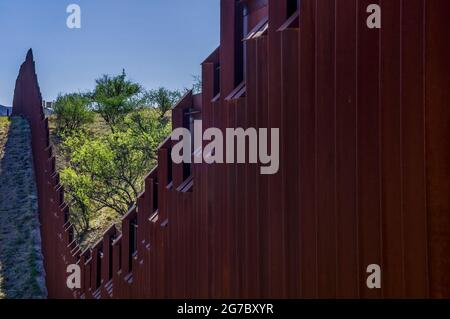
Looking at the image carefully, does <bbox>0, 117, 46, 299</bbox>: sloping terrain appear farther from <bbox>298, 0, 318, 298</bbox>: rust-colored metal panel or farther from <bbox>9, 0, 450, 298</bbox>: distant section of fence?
<bbox>298, 0, 318, 298</bbox>: rust-colored metal panel

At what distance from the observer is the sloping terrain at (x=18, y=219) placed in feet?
28.1

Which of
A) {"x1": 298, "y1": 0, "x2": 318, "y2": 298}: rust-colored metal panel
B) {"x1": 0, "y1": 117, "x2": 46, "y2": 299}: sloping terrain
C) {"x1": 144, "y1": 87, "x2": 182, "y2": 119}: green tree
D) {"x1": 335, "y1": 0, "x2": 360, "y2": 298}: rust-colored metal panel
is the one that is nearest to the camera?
{"x1": 335, "y1": 0, "x2": 360, "y2": 298}: rust-colored metal panel

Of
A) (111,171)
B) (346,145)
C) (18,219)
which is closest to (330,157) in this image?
(346,145)

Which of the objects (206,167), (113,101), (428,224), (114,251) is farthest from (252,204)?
(113,101)

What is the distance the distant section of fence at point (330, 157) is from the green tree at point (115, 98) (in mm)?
21803

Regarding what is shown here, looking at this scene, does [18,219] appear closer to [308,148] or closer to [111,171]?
[111,171]

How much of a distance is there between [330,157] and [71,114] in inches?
994

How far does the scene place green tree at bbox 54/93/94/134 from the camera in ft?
80.7

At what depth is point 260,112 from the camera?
86.6 inches

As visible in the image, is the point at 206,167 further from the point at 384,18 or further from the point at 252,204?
the point at 384,18

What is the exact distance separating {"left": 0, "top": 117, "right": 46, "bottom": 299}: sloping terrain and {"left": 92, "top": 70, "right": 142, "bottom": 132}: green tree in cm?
1043

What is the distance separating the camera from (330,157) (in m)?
1.66

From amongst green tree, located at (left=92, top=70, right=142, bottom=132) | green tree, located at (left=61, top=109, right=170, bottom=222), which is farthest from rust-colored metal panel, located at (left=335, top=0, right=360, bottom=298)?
green tree, located at (left=92, top=70, right=142, bottom=132)

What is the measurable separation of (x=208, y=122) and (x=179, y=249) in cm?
137
